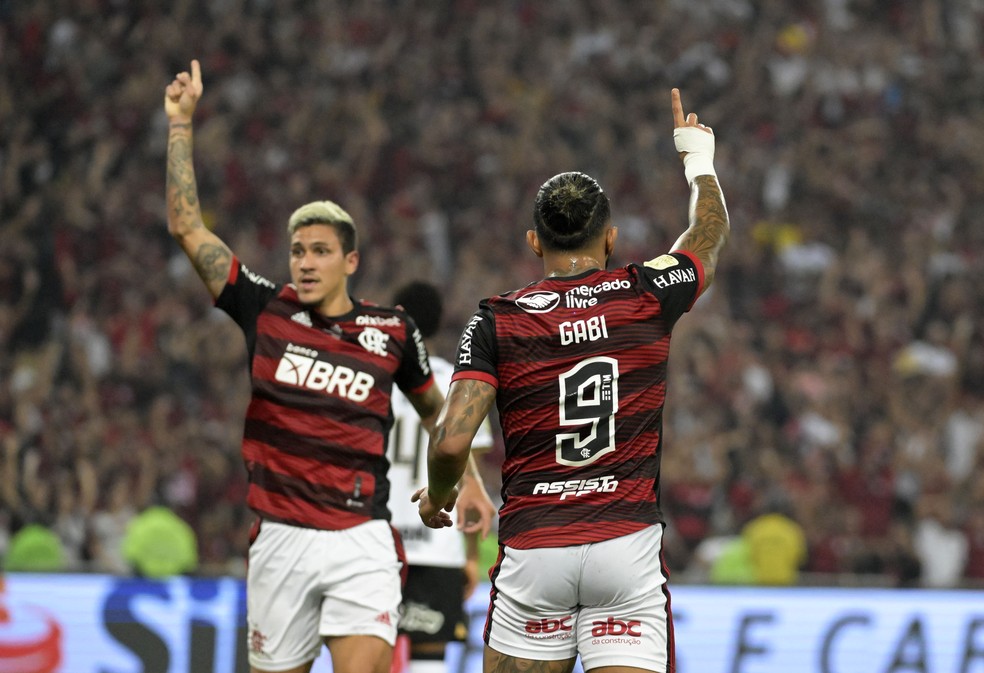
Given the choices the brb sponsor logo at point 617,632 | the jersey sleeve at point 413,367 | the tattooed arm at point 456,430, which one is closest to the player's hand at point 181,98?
the jersey sleeve at point 413,367

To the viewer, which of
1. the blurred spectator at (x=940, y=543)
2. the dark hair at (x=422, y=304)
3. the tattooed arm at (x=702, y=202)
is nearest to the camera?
the tattooed arm at (x=702, y=202)

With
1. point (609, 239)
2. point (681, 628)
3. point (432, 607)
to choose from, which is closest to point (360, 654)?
point (432, 607)

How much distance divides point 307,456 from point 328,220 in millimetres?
988

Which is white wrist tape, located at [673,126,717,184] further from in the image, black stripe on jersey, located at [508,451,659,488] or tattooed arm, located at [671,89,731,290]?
black stripe on jersey, located at [508,451,659,488]

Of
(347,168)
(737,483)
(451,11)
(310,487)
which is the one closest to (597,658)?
(310,487)

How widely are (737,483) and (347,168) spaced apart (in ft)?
20.7

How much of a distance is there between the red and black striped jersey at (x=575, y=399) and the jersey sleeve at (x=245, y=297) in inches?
61.4

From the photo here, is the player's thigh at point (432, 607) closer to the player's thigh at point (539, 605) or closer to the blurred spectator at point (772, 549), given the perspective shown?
the player's thigh at point (539, 605)

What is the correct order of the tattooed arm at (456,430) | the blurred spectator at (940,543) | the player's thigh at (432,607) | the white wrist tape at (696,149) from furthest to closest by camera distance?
the blurred spectator at (940,543) < the player's thigh at (432,607) < the white wrist tape at (696,149) < the tattooed arm at (456,430)

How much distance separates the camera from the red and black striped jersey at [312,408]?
5398 mm

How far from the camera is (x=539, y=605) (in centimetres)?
413

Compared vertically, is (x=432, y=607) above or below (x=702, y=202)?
below

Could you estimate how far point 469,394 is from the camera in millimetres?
4094

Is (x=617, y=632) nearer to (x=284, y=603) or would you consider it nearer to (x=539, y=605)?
(x=539, y=605)
